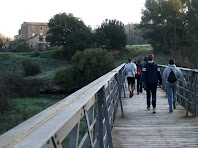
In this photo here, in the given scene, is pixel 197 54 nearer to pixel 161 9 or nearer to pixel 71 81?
pixel 161 9

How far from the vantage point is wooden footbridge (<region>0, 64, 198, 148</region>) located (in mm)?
1388

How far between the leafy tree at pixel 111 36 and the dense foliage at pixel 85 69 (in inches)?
387

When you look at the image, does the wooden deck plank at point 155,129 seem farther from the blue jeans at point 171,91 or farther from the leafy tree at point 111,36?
the leafy tree at point 111,36

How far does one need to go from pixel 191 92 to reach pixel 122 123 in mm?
1992

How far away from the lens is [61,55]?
60031 mm

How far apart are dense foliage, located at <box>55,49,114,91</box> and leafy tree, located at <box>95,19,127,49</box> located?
9842 millimetres

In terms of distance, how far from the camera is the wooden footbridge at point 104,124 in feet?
4.55

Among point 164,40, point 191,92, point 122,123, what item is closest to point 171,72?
point 191,92

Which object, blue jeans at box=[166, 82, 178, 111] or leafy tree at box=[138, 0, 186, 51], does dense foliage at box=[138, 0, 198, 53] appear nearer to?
leafy tree at box=[138, 0, 186, 51]

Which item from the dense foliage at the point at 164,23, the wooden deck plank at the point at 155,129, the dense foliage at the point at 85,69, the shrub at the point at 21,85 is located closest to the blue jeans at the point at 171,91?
the wooden deck plank at the point at 155,129

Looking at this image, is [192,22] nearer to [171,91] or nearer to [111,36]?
[111,36]

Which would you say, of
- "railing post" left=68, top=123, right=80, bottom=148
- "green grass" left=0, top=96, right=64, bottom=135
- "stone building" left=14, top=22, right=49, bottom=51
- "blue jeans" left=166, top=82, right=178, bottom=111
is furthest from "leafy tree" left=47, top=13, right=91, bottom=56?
"railing post" left=68, top=123, right=80, bottom=148

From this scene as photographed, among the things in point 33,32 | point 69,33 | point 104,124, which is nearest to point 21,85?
point 69,33

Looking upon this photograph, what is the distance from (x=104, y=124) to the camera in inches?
177
